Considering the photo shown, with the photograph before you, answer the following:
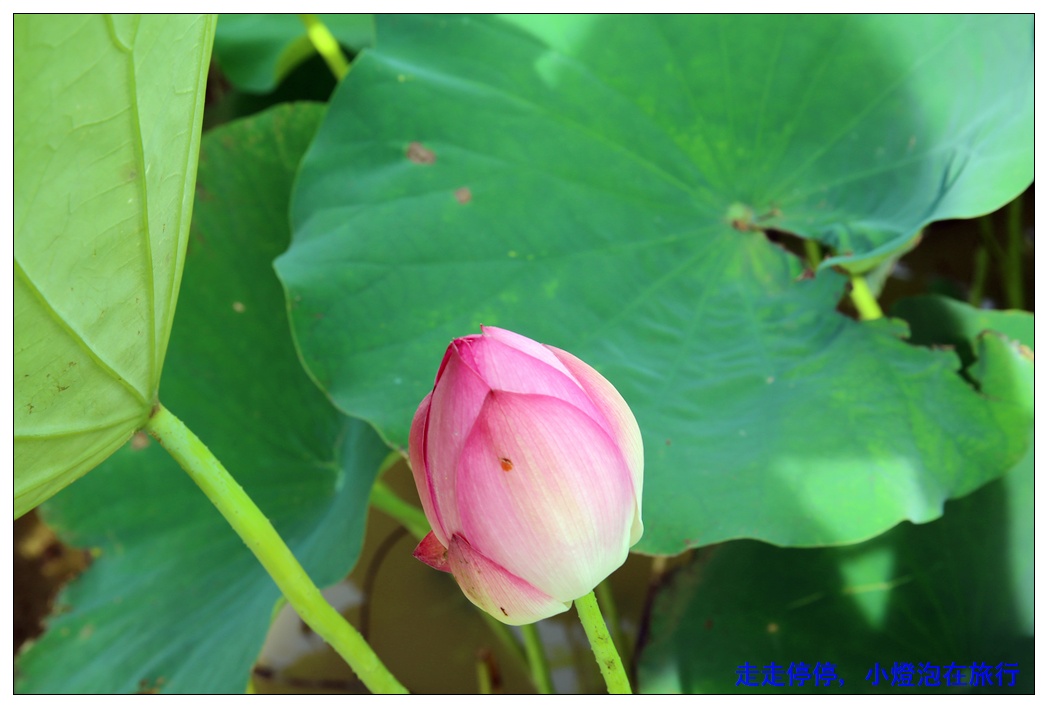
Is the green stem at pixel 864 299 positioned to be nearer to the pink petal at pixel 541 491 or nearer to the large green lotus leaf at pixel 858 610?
the large green lotus leaf at pixel 858 610

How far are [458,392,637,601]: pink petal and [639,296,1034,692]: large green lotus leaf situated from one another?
48 cm

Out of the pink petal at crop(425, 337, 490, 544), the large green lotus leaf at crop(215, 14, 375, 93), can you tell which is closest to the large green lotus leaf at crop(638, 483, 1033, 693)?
the pink petal at crop(425, 337, 490, 544)

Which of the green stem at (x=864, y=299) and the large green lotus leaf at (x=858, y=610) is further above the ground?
the green stem at (x=864, y=299)

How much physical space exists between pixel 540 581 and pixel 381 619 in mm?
902

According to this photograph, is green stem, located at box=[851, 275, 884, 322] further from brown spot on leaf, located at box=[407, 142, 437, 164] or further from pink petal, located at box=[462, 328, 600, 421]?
pink petal, located at box=[462, 328, 600, 421]

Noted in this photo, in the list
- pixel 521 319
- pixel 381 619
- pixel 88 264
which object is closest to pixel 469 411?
pixel 88 264

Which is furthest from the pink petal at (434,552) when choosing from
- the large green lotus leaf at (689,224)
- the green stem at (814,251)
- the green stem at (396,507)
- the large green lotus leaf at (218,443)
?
the green stem at (814,251)

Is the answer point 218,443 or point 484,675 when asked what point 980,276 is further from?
point 218,443

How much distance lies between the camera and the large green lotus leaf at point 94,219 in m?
0.32

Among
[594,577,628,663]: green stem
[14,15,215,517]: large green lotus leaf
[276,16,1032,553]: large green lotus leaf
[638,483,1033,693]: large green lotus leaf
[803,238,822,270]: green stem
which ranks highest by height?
[14,15,215,517]: large green lotus leaf

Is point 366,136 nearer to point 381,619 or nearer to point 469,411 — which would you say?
point 469,411

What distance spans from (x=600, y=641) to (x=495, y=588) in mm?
57

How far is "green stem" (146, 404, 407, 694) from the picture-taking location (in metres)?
0.42

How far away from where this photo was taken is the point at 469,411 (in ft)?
0.95
